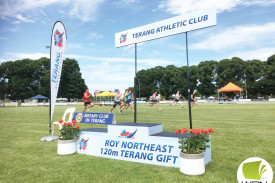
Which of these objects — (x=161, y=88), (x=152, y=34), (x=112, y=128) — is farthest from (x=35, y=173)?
(x=161, y=88)

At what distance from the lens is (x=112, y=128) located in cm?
572

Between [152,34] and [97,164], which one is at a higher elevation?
[152,34]

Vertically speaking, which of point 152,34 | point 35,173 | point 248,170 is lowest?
point 35,173

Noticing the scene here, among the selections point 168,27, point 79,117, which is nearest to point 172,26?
point 168,27

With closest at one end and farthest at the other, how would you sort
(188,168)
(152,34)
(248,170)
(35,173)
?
(248,170)
(188,168)
(35,173)
(152,34)

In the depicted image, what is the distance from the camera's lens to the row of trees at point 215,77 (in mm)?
60719

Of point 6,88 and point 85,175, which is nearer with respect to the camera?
point 85,175

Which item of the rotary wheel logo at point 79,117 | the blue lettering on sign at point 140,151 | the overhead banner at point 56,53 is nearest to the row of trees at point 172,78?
the overhead banner at point 56,53

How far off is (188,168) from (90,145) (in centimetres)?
321

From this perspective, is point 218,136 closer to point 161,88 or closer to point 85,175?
point 85,175

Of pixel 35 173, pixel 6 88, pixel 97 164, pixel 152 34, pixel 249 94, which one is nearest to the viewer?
pixel 35 173

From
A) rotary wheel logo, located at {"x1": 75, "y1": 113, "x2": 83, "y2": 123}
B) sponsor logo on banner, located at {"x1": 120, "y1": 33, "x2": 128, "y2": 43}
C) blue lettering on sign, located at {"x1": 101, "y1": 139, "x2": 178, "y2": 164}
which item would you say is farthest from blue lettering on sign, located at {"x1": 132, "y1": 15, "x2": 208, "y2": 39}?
rotary wheel logo, located at {"x1": 75, "y1": 113, "x2": 83, "y2": 123}

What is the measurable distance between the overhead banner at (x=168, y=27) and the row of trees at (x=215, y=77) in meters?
63.2

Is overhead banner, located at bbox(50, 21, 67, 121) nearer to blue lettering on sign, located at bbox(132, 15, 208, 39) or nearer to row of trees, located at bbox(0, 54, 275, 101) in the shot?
blue lettering on sign, located at bbox(132, 15, 208, 39)
